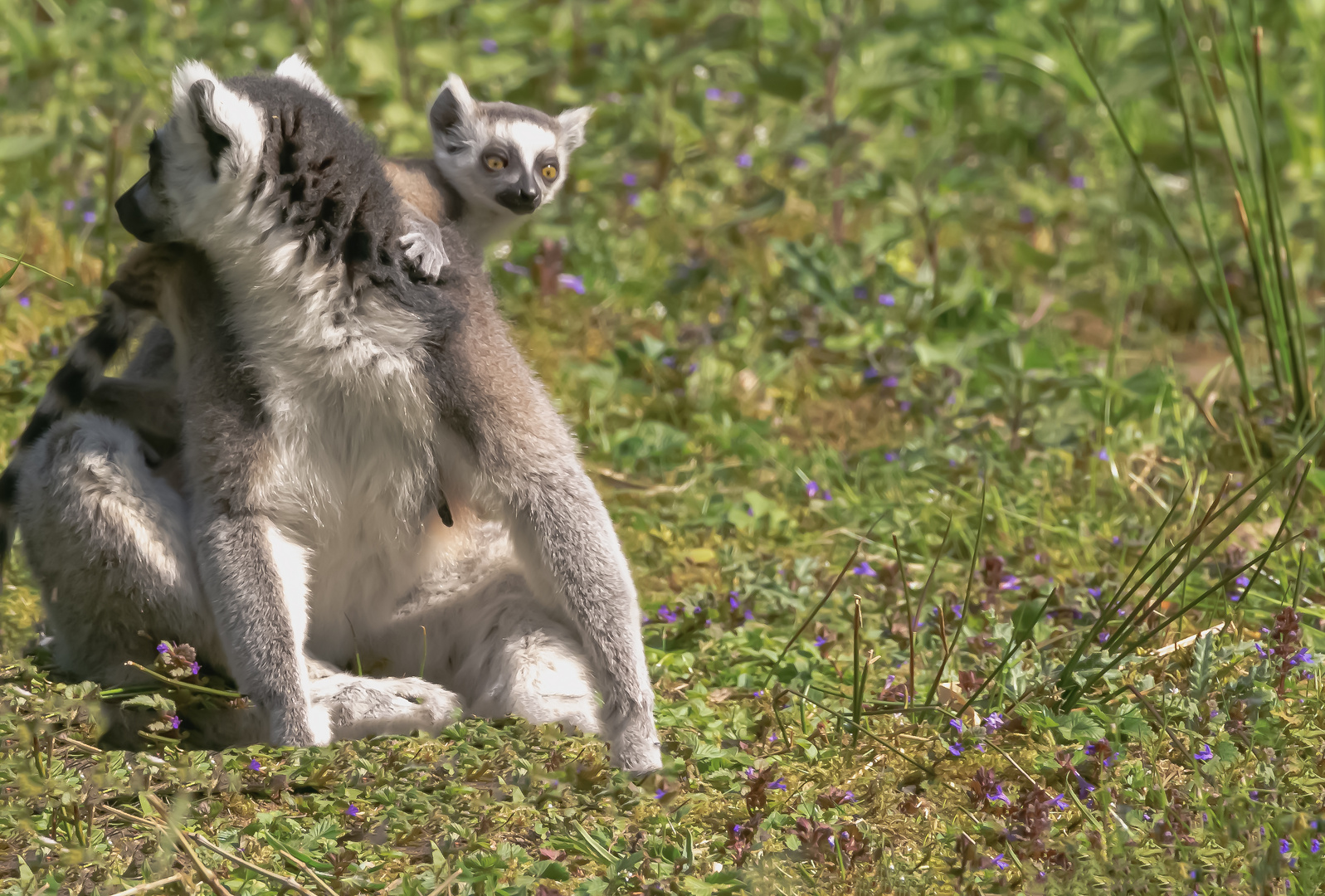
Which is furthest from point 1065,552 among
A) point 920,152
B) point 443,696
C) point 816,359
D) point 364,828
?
point 920,152

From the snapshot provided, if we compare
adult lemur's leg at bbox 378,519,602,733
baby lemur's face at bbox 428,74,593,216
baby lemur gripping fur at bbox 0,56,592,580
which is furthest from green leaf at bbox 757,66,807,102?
adult lemur's leg at bbox 378,519,602,733

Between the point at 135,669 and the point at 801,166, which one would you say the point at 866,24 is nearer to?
the point at 801,166

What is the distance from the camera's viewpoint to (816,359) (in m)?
5.92

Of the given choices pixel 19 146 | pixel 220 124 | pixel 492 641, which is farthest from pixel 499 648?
pixel 19 146

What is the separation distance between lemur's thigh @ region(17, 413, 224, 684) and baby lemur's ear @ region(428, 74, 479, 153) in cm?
181

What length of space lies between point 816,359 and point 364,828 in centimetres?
354

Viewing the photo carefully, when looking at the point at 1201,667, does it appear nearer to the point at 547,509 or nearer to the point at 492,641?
the point at 547,509

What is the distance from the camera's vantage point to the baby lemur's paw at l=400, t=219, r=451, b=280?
332 centimetres

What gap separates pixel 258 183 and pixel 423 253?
428 mm

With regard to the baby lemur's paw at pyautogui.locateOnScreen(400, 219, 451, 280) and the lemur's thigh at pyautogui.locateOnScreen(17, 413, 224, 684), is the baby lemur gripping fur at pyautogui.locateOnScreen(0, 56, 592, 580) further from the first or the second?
the lemur's thigh at pyautogui.locateOnScreen(17, 413, 224, 684)

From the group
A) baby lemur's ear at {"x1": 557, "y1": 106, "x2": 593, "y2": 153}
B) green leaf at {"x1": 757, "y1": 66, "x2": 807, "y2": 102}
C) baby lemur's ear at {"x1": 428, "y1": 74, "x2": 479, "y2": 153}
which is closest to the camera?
baby lemur's ear at {"x1": 428, "y1": 74, "x2": 479, "y2": 153}

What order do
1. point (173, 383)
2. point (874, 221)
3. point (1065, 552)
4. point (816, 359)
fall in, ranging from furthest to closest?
point (874, 221), point (816, 359), point (1065, 552), point (173, 383)

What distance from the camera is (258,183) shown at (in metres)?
3.13

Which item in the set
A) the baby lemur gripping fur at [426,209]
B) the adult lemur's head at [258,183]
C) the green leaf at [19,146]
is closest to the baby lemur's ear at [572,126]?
the baby lemur gripping fur at [426,209]
